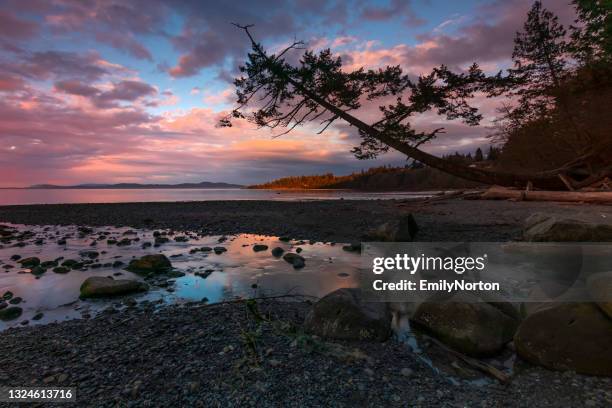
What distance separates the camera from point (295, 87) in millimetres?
12219

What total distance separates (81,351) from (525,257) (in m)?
9.14

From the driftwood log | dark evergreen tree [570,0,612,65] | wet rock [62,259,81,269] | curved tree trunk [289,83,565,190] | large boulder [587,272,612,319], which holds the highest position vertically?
dark evergreen tree [570,0,612,65]

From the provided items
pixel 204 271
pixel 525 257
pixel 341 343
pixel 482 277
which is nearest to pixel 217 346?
pixel 341 343

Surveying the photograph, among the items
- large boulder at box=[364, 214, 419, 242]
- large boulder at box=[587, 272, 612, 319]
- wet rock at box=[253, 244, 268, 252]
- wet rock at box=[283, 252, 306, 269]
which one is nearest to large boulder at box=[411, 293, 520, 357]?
large boulder at box=[587, 272, 612, 319]

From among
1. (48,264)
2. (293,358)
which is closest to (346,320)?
(293,358)

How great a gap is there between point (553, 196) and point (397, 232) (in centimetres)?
1427

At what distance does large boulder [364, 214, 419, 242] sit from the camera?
36.2 ft

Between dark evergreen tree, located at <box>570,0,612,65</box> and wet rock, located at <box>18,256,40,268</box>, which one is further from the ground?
→ dark evergreen tree, located at <box>570,0,612,65</box>

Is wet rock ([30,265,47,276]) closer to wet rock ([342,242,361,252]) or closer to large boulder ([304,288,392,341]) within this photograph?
large boulder ([304,288,392,341])

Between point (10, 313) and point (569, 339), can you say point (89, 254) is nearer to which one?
point (10, 313)

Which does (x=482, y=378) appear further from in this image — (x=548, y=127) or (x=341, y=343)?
(x=548, y=127)

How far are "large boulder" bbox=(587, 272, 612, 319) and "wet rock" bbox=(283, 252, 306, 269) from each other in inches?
245
